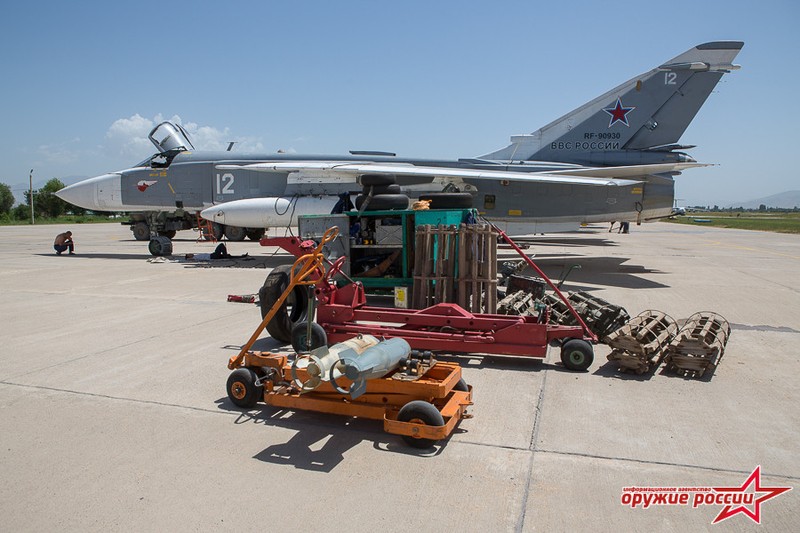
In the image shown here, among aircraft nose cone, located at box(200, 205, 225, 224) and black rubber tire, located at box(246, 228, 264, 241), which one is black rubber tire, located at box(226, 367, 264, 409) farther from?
black rubber tire, located at box(246, 228, 264, 241)

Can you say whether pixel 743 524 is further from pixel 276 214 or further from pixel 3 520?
pixel 276 214

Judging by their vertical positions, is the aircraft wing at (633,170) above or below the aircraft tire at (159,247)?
above

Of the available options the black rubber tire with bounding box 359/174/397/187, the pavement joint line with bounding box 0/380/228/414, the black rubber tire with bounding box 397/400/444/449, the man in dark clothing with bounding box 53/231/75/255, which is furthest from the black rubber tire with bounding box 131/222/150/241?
the black rubber tire with bounding box 397/400/444/449

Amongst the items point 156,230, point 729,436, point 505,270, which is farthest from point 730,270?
point 156,230

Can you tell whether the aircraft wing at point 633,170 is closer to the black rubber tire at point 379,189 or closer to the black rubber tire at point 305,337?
the black rubber tire at point 379,189

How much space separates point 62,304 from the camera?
8852 mm

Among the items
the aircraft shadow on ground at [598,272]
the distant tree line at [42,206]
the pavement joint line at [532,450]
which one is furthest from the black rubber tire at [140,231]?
the distant tree line at [42,206]

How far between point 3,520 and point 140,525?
2.53 feet

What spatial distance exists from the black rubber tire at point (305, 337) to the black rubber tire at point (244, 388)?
128 centimetres

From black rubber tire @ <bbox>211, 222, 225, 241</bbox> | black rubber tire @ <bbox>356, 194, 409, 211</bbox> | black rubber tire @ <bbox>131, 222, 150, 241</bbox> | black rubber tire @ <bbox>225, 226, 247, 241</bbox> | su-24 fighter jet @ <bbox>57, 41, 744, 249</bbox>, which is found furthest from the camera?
black rubber tire @ <bbox>211, 222, 225, 241</bbox>

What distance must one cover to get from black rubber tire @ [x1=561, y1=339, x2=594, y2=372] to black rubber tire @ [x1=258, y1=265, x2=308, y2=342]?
2.98m

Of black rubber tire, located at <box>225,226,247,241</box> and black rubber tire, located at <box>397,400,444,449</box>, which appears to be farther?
black rubber tire, located at <box>225,226,247,241</box>

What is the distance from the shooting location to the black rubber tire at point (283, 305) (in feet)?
20.2

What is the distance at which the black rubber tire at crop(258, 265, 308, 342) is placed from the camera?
20.2ft
